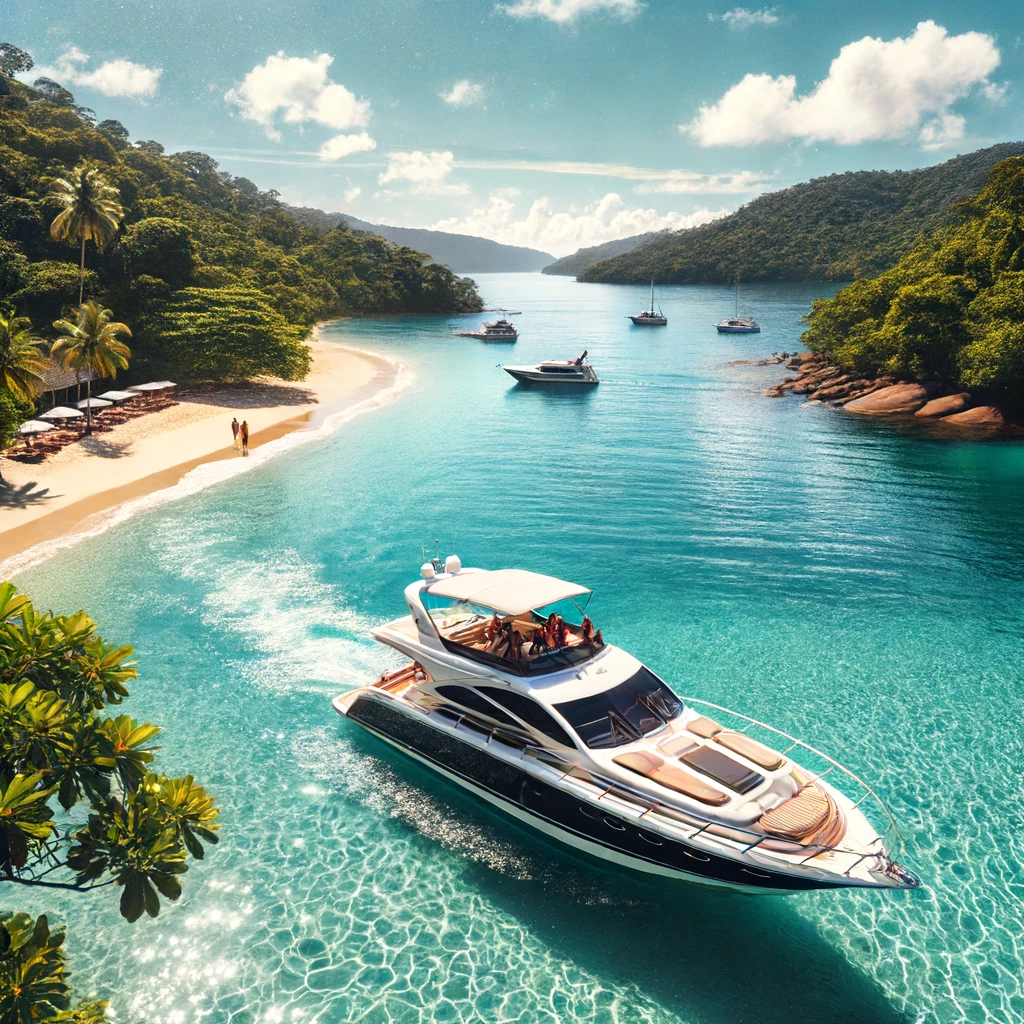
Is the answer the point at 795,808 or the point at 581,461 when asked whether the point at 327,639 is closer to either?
the point at 795,808

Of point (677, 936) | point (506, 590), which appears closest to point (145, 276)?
point (506, 590)

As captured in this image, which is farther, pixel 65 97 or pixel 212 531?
pixel 65 97

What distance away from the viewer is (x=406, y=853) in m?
13.2

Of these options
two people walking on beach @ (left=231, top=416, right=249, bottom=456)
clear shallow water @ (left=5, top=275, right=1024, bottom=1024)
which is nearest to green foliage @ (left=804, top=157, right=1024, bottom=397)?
clear shallow water @ (left=5, top=275, right=1024, bottom=1024)

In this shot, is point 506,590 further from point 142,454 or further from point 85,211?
point 85,211

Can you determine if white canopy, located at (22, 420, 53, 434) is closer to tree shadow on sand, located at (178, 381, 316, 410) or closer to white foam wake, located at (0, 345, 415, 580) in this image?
white foam wake, located at (0, 345, 415, 580)

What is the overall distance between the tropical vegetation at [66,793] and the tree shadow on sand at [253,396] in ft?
152

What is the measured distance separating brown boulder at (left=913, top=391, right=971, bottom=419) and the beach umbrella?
182 ft

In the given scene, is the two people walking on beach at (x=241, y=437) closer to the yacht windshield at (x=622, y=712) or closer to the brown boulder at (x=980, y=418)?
the yacht windshield at (x=622, y=712)

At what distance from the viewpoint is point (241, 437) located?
134 feet

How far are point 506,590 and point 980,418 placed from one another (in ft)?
149

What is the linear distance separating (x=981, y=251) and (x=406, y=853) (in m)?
58.6

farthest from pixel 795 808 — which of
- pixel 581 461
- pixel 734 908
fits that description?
pixel 581 461

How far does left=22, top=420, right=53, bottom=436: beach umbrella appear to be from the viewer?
3691cm
